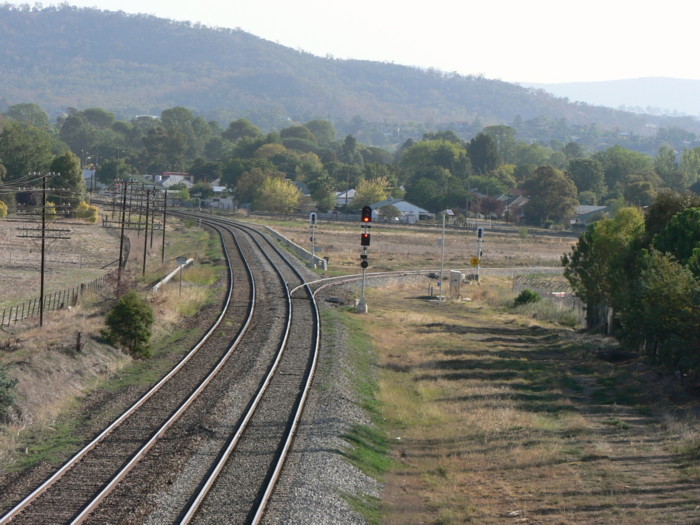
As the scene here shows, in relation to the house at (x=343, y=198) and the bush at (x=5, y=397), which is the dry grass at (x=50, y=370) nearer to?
the bush at (x=5, y=397)

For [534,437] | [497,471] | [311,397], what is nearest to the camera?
[497,471]

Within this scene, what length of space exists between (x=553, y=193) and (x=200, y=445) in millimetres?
138522

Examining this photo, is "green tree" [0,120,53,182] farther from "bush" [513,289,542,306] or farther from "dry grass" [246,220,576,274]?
"bush" [513,289,542,306]

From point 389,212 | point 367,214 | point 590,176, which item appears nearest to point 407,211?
point 389,212

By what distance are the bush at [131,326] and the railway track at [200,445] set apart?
74.7 inches

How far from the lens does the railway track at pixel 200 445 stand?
54.3 ft

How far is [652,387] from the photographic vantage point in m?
31.5

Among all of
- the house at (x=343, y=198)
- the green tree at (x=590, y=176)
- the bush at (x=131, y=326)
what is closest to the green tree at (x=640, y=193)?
the green tree at (x=590, y=176)

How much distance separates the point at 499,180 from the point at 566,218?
151ft

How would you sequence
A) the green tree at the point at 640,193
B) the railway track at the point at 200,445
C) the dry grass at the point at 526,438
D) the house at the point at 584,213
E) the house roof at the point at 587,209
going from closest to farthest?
1. the railway track at the point at 200,445
2. the dry grass at the point at 526,438
3. the green tree at the point at 640,193
4. the house at the point at 584,213
5. the house roof at the point at 587,209

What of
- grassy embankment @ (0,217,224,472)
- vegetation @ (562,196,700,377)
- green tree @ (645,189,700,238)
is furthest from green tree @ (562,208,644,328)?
grassy embankment @ (0,217,224,472)

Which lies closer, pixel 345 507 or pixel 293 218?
pixel 345 507

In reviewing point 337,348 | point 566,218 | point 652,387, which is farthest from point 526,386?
point 566,218

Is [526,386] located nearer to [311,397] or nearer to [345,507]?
[311,397]
